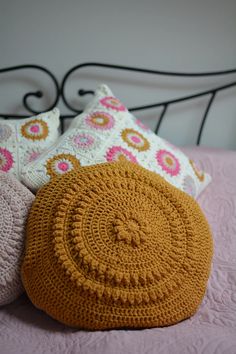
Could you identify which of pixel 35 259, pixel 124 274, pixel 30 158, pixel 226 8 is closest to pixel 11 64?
pixel 30 158

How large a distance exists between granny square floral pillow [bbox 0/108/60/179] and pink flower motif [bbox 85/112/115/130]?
12 cm

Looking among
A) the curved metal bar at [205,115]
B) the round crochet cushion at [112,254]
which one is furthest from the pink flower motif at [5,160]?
the curved metal bar at [205,115]

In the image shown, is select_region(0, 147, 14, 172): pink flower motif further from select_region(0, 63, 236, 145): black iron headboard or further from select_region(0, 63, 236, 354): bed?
select_region(0, 63, 236, 145): black iron headboard

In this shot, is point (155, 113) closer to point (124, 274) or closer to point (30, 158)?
point (30, 158)

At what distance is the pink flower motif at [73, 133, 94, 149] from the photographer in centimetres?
103

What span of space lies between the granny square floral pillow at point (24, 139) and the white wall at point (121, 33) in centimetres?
46

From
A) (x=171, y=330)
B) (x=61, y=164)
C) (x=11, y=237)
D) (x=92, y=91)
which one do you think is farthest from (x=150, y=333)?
(x=92, y=91)

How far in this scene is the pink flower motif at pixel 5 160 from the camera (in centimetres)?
104

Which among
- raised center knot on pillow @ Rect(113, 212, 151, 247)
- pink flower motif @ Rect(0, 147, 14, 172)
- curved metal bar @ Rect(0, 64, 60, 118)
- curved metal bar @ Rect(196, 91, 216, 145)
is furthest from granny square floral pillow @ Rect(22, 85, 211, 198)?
curved metal bar @ Rect(196, 91, 216, 145)

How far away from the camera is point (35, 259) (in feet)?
2.53

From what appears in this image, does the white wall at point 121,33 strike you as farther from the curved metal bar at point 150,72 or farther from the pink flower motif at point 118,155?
the pink flower motif at point 118,155

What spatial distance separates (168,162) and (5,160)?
477 millimetres

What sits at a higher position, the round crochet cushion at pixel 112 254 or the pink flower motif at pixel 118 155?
the pink flower motif at pixel 118 155

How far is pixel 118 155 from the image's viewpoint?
1.03 meters
